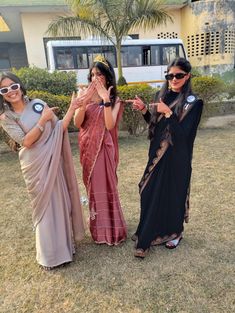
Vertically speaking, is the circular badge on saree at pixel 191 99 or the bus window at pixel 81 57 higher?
the bus window at pixel 81 57

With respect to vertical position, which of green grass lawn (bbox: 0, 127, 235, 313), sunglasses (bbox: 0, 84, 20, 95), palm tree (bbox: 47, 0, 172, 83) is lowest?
green grass lawn (bbox: 0, 127, 235, 313)

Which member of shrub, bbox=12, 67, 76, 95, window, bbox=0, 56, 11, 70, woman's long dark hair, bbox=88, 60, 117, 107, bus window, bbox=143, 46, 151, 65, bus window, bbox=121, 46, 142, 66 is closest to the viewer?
woman's long dark hair, bbox=88, 60, 117, 107

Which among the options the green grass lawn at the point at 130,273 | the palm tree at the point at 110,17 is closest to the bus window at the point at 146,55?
the palm tree at the point at 110,17

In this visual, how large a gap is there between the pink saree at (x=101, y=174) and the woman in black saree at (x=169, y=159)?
0.78 feet

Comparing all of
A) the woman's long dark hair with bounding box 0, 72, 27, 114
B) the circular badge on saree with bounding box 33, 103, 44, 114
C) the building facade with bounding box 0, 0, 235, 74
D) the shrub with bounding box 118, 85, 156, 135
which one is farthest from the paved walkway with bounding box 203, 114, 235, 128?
the woman's long dark hair with bounding box 0, 72, 27, 114

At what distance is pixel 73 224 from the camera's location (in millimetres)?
2355

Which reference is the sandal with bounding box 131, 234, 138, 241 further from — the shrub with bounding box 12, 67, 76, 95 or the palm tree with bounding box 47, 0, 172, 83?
the palm tree with bounding box 47, 0, 172, 83

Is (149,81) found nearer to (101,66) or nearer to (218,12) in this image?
(218,12)

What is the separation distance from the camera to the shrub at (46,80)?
6547 mm

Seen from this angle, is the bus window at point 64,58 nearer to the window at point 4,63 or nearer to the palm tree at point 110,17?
the palm tree at point 110,17

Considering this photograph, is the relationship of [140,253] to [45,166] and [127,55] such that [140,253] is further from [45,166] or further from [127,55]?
[127,55]

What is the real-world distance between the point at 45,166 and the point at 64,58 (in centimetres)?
964

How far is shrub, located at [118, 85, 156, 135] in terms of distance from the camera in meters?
6.14

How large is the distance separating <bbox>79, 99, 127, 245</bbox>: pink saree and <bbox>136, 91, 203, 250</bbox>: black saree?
24 cm
